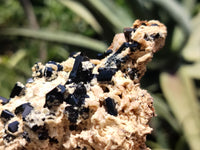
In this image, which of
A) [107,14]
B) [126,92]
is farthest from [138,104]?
[107,14]

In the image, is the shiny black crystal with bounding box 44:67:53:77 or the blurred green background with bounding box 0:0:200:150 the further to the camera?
the blurred green background with bounding box 0:0:200:150

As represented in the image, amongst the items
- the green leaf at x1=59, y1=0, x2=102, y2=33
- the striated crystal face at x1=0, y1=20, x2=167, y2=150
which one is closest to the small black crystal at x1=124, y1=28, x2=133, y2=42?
the striated crystal face at x1=0, y1=20, x2=167, y2=150

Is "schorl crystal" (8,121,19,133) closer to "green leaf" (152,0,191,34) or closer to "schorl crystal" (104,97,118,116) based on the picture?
"schorl crystal" (104,97,118,116)

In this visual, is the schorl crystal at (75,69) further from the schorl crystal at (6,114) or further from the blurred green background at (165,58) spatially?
the blurred green background at (165,58)

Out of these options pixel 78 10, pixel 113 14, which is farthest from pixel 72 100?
pixel 78 10

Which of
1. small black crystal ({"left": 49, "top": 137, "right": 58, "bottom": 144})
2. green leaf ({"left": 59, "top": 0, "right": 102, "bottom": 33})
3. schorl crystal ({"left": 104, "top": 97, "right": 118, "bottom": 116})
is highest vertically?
green leaf ({"left": 59, "top": 0, "right": 102, "bottom": 33})

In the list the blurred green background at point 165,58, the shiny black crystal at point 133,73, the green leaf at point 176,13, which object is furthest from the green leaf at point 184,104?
the shiny black crystal at point 133,73

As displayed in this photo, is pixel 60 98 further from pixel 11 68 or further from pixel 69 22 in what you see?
pixel 69 22
